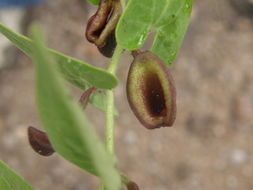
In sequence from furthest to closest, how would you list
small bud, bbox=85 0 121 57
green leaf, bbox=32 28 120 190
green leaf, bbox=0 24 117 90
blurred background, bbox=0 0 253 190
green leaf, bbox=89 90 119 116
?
blurred background, bbox=0 0 253 190, green leaf, bbox=89 90 119 116, small bud, bbox=85 0 121 57, green leaf, bbox=0 24 117 90, green leaf, bbox=32 28 120 190

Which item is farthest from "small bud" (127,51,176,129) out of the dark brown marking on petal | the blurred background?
the blurred background

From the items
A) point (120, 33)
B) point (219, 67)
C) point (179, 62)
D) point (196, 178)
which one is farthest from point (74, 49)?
point (120, 33)

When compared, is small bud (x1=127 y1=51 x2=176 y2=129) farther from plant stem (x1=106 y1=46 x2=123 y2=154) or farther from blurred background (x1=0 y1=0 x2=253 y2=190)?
blurred background (x1=0 y1=0 x2=253 y2=190)

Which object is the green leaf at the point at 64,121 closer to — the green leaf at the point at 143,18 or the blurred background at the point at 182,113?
the green leaf at the point at 143,18

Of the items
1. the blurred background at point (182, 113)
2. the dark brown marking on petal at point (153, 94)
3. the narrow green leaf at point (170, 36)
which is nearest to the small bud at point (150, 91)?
the dark brown marking on petal at point (153, 94)

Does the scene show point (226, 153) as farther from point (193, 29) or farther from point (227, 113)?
point (193, 29)

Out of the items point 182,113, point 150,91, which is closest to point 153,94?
point 150,91

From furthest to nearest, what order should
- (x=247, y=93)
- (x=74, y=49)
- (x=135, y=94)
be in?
(x=74, y=49) < (x=247, y=93) < (x=135, y=94)
